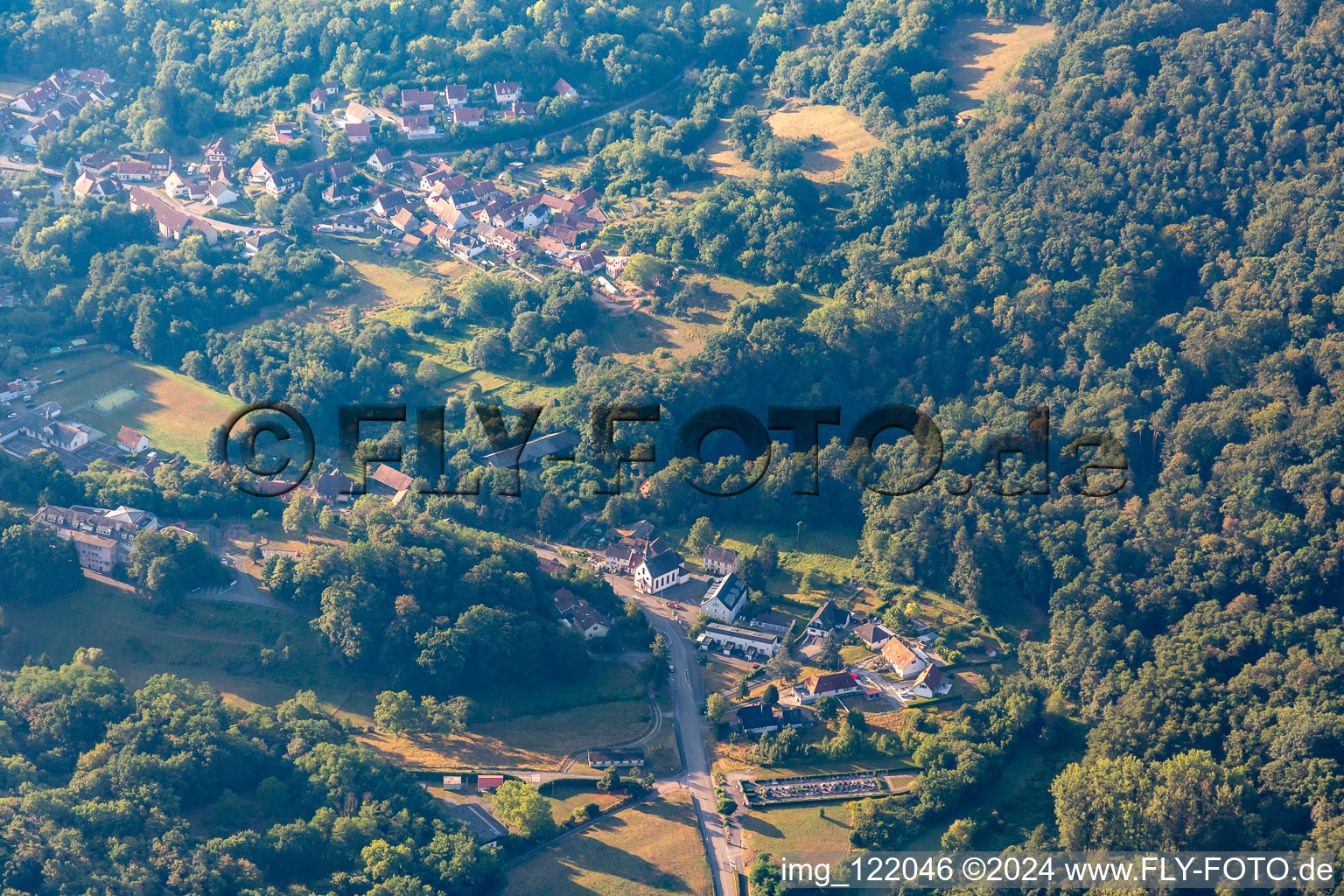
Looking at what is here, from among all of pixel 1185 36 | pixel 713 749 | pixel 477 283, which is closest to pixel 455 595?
pixel 713 749

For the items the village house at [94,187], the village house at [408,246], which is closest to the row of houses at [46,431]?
the village house at [94,187]

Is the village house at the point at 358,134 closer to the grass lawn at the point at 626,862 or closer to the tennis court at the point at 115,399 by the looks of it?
the tennis court at the point at 115,399

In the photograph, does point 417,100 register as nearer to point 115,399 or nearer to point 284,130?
point 284,130

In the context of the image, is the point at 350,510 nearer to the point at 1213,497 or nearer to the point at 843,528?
the point at 843,528

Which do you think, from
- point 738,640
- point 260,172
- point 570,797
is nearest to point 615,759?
point 570,797

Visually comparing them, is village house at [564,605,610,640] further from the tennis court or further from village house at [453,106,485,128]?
village house at [453,106,485,128]
